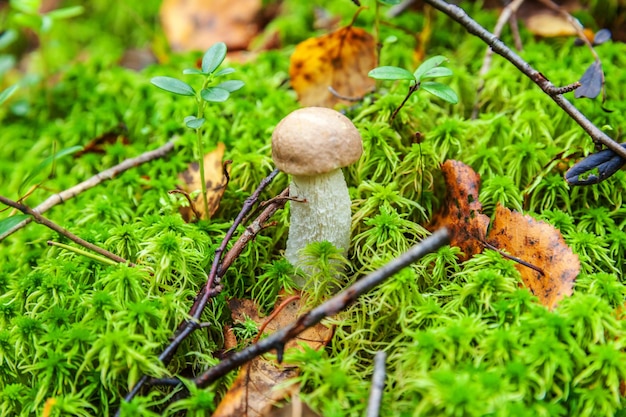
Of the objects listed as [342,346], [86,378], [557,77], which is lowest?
[342,346]

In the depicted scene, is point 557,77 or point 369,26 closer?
point 557,77

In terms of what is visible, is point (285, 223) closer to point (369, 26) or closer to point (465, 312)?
point (465, 312)

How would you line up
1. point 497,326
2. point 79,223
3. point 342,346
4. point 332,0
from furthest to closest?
1. point 332,0
2. point 79,223
3. point 342,346
4. point 497,326

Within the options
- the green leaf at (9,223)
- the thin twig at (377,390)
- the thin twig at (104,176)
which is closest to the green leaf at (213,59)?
the thin twig at (104,176)

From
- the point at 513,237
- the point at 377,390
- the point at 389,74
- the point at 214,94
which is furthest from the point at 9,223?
the point at 513,237

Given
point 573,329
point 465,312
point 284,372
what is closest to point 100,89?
point 284,372

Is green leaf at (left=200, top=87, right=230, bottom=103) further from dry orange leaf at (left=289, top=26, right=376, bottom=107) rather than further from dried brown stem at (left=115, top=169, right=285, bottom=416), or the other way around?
dry orange leaf at (left=289, top=26, right=376, bottom=107)

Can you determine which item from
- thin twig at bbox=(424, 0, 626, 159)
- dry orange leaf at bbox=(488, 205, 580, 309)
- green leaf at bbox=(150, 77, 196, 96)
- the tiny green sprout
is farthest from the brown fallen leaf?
green leaf at bbox=(150, 77, 196, 96)

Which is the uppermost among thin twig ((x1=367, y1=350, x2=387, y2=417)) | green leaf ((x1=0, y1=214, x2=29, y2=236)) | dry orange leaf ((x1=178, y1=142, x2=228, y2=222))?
green leaf ((x1=0, y1=214, x2=29, y2=236))
